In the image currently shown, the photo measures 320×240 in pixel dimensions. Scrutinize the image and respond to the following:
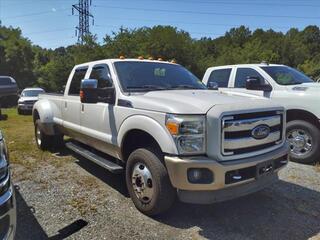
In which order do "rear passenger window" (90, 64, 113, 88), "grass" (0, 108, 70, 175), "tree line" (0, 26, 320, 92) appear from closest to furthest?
"rear passenger window" (90, 64, 113, 88) < "grass" (0, 108, 70, 175) < "tree line" (0, 26, 320, 92)

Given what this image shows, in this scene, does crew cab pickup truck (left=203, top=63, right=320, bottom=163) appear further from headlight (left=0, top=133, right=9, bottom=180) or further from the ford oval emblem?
headlight (left=0, top=133, right=9, bottom=180)

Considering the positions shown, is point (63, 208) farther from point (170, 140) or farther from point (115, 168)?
point (170, 140)

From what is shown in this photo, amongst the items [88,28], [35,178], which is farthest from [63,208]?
[88,28]

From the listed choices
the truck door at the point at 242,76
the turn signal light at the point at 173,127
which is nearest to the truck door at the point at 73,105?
the turn signal light at the point at 173,127

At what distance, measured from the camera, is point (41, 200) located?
4.72 metres

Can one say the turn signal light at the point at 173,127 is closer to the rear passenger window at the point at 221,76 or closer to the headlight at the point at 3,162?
the headlight at the point at 3,162

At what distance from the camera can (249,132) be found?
12.7 ft

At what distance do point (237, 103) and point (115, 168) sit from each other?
1.89 meters

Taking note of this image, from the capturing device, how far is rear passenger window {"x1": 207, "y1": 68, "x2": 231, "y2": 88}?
8.45 m

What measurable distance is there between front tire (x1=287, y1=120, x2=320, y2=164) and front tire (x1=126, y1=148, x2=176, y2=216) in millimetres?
3728

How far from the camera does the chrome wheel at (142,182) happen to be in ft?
13.3

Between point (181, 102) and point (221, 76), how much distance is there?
198 inches

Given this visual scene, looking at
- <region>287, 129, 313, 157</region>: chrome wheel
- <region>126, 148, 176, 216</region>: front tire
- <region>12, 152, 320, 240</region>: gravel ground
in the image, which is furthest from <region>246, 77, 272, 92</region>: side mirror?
<region>126, 148, 176, 216</region>: front tire

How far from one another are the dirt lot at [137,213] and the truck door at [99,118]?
0.78 m
